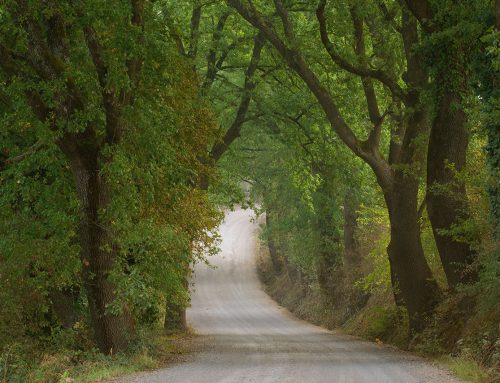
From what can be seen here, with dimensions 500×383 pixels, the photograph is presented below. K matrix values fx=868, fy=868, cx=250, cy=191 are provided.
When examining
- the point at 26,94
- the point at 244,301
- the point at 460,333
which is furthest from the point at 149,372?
the point at 244,301

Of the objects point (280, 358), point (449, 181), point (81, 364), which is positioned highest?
point (449, 181)

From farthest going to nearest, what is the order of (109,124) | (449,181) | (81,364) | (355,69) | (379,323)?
1. (379,323)
2. (355,69)
3. (449,181)
4. (109,124)
5. (81,364)

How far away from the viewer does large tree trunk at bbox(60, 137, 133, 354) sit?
1695 cm

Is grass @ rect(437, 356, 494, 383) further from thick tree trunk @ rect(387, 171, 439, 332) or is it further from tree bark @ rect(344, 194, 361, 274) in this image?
tree bark @ rect(344, 194, 361, 274)

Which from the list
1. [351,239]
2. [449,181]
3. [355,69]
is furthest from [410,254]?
[351,239]

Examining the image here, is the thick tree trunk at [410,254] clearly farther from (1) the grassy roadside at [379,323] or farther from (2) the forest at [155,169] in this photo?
(1) the grassy roadside at [379,323]

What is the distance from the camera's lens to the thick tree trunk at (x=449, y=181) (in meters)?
20.3

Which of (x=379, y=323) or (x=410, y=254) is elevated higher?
(x=410, y=254)

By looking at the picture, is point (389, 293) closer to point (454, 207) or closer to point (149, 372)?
point (454, 207)

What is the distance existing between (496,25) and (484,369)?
642 centimetres

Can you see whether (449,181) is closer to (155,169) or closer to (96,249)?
(155,169)

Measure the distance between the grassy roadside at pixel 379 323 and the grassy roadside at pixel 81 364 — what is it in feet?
19.1

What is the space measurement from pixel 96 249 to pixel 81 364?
89.6 inches

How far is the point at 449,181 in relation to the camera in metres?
20.5
